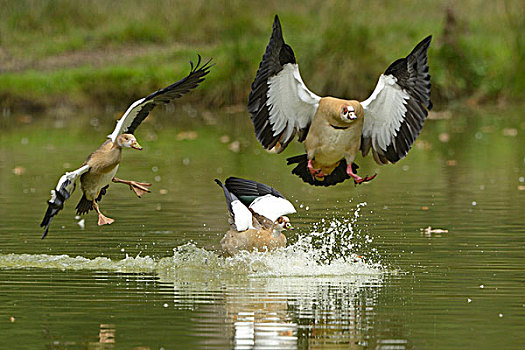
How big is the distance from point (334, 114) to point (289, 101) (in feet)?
1.86

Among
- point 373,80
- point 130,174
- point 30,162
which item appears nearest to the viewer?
point 130,174

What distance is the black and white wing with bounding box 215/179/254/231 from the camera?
430 inches

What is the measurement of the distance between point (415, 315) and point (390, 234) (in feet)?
12.4

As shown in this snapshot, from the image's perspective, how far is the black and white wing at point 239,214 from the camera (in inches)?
430

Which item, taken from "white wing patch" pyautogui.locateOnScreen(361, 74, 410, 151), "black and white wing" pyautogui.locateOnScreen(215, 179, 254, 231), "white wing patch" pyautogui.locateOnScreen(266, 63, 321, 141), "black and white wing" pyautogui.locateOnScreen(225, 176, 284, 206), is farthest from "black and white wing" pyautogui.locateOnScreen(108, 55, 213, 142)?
"white wing patch" pyautogui.locateOnScreen(361, 74, 410, 151)

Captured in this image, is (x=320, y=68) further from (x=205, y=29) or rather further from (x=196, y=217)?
(x=196, y=217)

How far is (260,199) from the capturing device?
11211mm

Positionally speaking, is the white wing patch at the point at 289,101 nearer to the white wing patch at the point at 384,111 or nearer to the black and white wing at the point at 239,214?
the white wing patch at the point at 384,111

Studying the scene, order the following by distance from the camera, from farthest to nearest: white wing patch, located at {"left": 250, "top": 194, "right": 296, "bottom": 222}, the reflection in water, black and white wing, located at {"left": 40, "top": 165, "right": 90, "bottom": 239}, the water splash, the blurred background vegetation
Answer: the blurred background vegetation
white wing patch, located at {"left": 250, "top": 194, "right": 296, "bottom": 222}
the water splash
black and white wing, located at {"left": 40, "top": 165, "right": 90, "bottom": 239}
the reflection in water

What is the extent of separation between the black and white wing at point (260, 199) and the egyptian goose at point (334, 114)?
461mm

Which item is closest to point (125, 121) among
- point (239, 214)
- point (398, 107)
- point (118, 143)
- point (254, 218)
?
point (118, 143)

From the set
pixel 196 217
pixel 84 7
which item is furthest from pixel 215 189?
pixel 84 7

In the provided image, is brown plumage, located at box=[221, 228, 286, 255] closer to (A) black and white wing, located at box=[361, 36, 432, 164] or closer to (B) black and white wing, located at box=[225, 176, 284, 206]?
(B) black and white wing, located at box=[225, 176, 284, 206]

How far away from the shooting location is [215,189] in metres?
16.4
